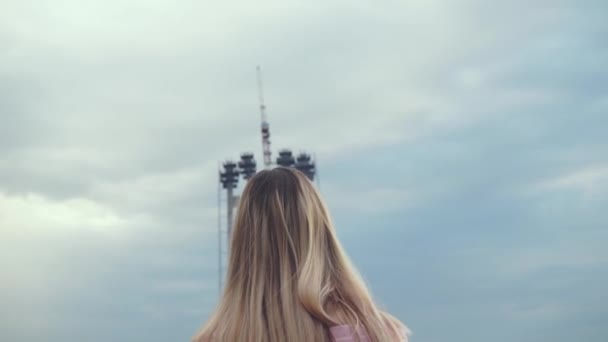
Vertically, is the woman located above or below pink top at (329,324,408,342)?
above

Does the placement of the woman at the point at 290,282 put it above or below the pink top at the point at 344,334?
above

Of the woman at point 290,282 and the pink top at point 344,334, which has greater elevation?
the woman at point 290,282

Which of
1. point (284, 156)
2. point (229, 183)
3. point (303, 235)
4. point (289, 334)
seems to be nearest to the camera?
point (289, 334)

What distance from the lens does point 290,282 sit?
4.08 m

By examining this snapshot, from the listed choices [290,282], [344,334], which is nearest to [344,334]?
[344,334]

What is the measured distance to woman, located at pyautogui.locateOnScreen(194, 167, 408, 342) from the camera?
397 centimetres

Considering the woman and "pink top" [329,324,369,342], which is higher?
the woman

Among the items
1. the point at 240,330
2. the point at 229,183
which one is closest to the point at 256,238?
the point at 240,330

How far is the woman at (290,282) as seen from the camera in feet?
13.0

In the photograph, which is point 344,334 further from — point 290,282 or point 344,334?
point 290,282

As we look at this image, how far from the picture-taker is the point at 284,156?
3337 inches

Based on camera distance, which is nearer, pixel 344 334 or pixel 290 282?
pixel 344 334

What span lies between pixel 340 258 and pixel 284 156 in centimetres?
8060

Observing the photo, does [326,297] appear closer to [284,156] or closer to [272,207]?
[272,207]
